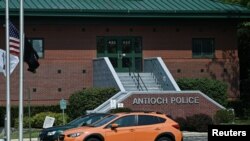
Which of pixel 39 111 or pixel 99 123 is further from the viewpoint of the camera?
pixel 39 111

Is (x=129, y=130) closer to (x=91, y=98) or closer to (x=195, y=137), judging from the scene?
(x=195, y=137)

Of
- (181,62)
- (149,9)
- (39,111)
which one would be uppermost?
(149,9)

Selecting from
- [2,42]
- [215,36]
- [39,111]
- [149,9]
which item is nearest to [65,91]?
[39,111]

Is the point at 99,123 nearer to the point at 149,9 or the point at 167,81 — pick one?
the point at 167,81

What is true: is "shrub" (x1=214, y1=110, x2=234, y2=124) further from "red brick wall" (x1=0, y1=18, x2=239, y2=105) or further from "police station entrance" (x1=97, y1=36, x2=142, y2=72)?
"police station entrance" (x1=97, y1=36, x2=142, y2=72)

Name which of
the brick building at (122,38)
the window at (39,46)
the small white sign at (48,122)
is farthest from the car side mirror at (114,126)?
the window at (39,46)

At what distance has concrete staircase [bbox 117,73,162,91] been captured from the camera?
120 feet

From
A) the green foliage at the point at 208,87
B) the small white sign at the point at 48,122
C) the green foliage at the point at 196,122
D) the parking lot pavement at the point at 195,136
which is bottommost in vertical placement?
the parking lot pavement at the point at 195,136

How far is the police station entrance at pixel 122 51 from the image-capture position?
39.3 metres

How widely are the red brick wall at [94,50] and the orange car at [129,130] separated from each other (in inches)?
687

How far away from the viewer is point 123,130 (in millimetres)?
20391

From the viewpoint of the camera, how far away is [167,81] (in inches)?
1452

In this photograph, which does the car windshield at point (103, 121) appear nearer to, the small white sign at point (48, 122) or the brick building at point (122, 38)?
the small white sign at point (48, 122)

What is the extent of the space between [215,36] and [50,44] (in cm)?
1204
